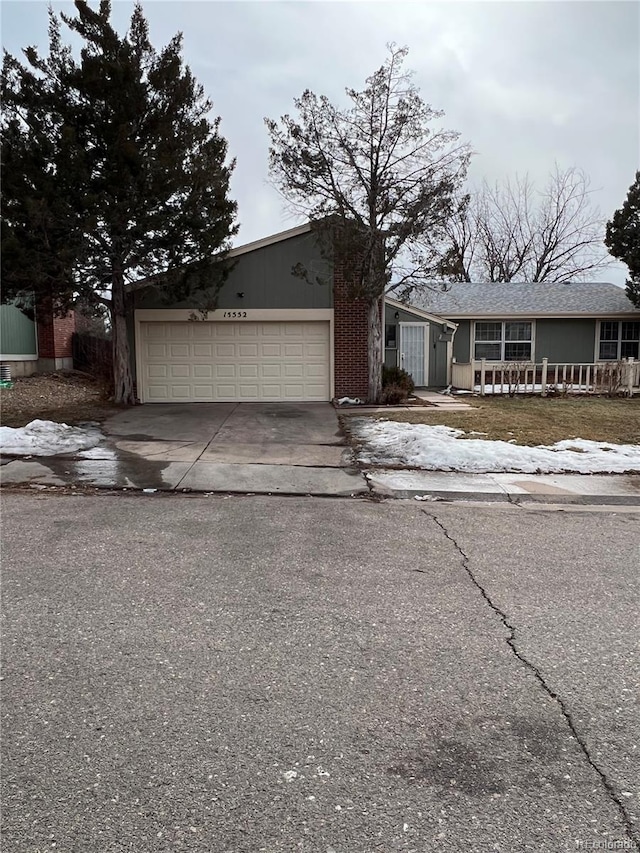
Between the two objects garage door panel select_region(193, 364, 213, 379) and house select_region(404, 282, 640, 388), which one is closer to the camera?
garage door panel select_region(193, 364, 213, 379)

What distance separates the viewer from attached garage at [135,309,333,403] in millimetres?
16453

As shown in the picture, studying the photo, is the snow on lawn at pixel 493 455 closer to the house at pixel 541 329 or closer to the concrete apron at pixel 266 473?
the concrete apron at pixel 266 473

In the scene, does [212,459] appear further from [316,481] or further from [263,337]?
[263,337]

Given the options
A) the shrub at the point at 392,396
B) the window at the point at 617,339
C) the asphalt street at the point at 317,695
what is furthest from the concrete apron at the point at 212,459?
the window at the point at 617,339

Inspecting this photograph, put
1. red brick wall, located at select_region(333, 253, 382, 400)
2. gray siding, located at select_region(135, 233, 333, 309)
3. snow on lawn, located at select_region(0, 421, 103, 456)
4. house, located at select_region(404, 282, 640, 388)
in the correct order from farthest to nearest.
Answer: house, located at select_region(404, 282, 640, 388) → red brick wall, located at select_region(333, 253, 382, 400) → gray siding, located at select_region(135, 233, 333, 309) → snow on lawn, located at select_region(0, 421, 103, 456)

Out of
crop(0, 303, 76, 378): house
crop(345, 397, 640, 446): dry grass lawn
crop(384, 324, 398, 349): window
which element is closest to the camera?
crop(345, 397, 640, 446): dry grass lawn

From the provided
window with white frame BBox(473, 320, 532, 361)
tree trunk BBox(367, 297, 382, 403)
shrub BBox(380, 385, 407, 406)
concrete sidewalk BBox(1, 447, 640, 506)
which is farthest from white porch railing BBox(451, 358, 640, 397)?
concrete sidewalk BBox(1, 447, 640, 506)

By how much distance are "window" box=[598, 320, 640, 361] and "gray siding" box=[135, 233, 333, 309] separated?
37.3 ft

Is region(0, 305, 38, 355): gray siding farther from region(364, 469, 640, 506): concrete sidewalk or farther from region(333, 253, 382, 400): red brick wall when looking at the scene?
region(364, 469, 640, 506): concrete sidewalk

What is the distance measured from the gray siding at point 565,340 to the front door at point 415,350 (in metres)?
4.68

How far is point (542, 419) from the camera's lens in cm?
1242

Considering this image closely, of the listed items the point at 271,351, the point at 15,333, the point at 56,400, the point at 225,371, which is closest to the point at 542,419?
the point at 271,351

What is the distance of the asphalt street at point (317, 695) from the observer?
208 cm

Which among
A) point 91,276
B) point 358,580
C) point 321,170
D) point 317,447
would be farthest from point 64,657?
point 321,170
